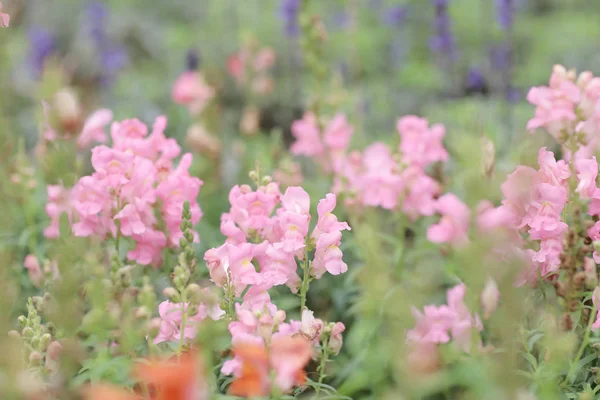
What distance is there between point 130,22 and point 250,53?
2755mm

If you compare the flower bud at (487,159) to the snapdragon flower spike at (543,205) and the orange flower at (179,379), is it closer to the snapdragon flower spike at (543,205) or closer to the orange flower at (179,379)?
the snapdragon flower spike at (543,205)

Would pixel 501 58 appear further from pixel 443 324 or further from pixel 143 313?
pixel 143 313

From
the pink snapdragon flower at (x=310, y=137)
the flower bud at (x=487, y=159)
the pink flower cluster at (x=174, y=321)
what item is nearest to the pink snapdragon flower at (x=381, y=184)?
the flower bud at (x=487, y=159)

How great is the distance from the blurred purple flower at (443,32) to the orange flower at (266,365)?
3.79m

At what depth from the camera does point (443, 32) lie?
16.8 feet

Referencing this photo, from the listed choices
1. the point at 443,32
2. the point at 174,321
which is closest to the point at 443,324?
the point at 174,321

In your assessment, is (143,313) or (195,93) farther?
(195,93)

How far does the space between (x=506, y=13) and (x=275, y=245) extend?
10.0 feet

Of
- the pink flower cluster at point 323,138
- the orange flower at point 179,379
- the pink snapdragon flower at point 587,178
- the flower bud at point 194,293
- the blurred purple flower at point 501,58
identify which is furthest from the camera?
the blurred purple flower at point 501,58

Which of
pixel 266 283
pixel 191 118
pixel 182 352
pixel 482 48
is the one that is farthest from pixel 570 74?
pixel 482 48

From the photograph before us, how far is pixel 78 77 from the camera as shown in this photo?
7477 mm

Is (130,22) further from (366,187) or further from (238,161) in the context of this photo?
(366,187)

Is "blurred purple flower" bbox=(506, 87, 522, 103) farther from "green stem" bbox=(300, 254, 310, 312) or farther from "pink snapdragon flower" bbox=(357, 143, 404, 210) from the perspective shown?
"green stem" bbox=(300, 254, 310, 312)

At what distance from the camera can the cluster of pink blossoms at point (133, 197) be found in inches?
96.6
